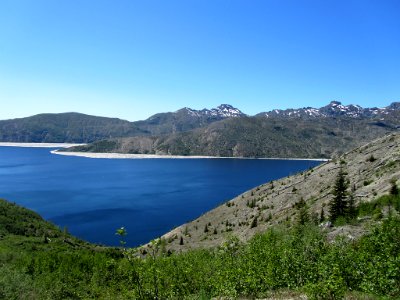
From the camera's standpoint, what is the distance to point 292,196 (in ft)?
223

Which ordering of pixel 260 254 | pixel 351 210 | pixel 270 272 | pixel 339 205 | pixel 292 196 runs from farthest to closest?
pixel 292 196, pixel 339 205, pixel 351 210, pixel 260 254, pixel 270 272

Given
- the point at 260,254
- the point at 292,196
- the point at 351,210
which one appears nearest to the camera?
the point at 260,254

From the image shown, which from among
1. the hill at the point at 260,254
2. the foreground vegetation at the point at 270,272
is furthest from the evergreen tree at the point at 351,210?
the foreground vegetation at the point at 270,272

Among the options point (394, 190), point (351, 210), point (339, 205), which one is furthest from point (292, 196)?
point (394, 190)

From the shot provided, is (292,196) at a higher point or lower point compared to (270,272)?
lower

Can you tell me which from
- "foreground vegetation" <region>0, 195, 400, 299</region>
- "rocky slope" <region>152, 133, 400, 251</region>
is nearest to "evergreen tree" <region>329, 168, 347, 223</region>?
"foreground vegetation" <region>0, 195, 400, 299</region>

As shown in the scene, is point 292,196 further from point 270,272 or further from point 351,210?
point 270,272

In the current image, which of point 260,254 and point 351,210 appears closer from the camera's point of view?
point 260,254

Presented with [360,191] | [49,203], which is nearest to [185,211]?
[49,203]

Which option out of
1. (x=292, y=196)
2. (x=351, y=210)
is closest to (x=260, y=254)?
(x=351, y=210)

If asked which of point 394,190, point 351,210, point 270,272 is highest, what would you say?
point 394,190

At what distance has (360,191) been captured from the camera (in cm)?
5022

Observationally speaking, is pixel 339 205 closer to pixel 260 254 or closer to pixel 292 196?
pixel 260 254

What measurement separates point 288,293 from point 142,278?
784 centimetres
